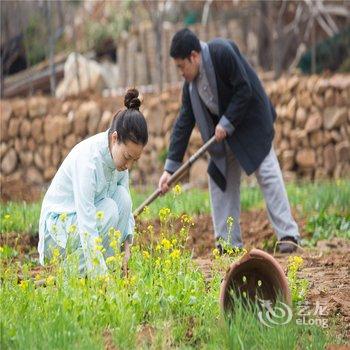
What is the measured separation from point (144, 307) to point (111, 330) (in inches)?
12.5

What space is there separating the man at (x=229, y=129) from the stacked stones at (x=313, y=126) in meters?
4.82

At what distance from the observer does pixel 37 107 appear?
15398 millimetres

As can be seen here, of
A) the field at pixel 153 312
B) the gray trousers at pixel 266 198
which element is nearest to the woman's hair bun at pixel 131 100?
the field at pixel 153 312

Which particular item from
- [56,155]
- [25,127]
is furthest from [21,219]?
[25,127]

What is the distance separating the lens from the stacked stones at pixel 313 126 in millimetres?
12898

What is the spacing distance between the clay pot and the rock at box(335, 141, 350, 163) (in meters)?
8.05

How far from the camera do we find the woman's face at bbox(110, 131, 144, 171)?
5372mm

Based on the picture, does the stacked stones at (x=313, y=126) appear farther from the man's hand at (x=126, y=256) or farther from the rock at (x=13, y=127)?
the man's hand at (x=126, y=256)

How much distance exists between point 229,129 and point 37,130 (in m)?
8.00

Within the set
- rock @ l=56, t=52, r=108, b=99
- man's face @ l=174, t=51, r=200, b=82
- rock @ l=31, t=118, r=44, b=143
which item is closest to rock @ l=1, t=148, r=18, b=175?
rock @ l=31, t=118, r=44, b=143

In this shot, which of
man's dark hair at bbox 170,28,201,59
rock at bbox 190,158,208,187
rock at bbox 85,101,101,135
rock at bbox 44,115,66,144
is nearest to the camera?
man's dark hair at bbox 170,28,201,59

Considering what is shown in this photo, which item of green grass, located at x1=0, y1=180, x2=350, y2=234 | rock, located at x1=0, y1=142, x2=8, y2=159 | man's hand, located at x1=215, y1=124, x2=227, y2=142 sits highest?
man's hand, located at x1=215, y1=124, x2=227, y2=142

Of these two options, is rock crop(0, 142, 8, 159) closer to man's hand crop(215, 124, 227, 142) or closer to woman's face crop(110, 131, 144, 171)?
man's hand crop(215, 124, 227, 142)

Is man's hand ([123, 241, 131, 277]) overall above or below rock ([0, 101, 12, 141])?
above
